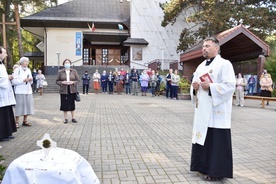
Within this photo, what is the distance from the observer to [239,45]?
17422 mm

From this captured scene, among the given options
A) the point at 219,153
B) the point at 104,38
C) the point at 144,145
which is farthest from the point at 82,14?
the point at 219,153

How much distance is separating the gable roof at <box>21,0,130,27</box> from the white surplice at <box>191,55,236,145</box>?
2823 cm

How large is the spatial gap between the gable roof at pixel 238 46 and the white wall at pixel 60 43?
15927 mm

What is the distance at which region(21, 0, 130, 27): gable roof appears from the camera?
29552 millimetres

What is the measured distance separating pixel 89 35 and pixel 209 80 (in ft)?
99.8

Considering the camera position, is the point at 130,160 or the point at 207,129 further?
the point at 130,160

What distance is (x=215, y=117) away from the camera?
3.82m

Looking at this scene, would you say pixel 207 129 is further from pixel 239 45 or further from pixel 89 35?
pixel 89 35

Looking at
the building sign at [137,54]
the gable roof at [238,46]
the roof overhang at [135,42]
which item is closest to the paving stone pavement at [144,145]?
the gable roof at [238,46]

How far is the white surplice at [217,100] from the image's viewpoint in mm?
3768

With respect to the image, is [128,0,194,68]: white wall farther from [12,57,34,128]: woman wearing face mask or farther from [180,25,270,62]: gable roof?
[12,57,34,128]: woman wearing face mask

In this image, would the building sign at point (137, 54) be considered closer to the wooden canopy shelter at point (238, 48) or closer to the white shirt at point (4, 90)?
the wooden canopy shelter at point (238, 48)

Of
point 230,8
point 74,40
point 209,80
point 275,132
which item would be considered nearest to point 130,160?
point 209,80

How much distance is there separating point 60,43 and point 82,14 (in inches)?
174
